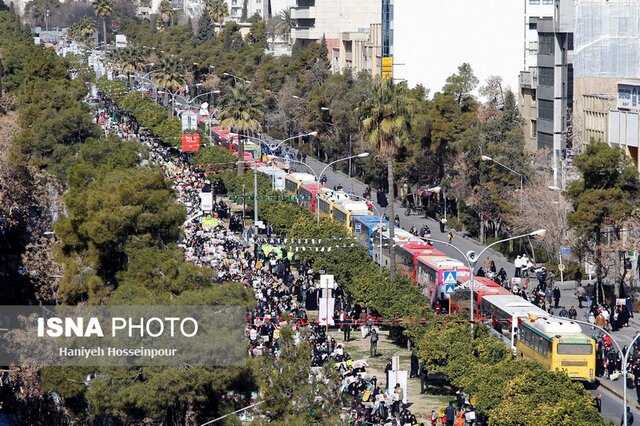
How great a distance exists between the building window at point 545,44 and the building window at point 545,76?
1086mm

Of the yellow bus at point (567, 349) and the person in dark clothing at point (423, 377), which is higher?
the yellow bus at point (567, 349)

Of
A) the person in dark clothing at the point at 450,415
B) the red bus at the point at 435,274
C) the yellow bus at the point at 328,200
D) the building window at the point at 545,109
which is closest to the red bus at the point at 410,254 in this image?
the red bus at the point at 435,274

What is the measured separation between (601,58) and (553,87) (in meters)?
7.92

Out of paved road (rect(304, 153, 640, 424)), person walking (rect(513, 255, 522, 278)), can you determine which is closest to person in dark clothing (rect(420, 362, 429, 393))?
paved road (rect(304, 153, 640, 424))

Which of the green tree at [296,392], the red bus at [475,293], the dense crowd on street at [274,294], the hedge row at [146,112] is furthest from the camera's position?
the hedge row at [146,112]

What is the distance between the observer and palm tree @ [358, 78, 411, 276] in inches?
2995

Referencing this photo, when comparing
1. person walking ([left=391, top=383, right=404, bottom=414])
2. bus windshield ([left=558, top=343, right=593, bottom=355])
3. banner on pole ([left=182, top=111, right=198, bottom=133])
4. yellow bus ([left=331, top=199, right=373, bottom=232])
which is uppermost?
banner on pole ([left=182, top=111, right=198, bottom=133])

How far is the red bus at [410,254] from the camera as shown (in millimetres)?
77188

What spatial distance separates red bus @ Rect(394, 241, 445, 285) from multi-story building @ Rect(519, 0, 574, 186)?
23.2 m

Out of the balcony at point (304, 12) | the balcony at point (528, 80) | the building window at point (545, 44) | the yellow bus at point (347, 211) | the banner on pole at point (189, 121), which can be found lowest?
the yellow bus at point (347, 211)

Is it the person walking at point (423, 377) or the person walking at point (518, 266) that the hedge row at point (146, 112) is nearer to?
the person walking at point (518, 266)

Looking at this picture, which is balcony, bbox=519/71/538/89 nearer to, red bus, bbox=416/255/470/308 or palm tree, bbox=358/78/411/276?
palm tree, bbox=358/78/411/276

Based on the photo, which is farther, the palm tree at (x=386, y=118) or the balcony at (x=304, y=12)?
the balcony at (x=304, y=12)

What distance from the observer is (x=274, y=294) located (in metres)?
74.5
